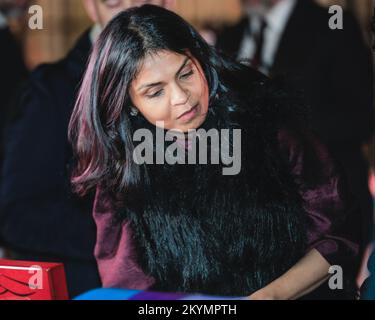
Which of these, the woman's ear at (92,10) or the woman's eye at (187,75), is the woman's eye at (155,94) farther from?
the woman's ear at (92,10)

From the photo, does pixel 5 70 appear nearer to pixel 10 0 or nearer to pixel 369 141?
pixel 10 0

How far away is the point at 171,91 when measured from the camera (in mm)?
1374

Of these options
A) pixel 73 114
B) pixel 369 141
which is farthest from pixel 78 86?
pixel 369 141

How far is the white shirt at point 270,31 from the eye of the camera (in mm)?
1532

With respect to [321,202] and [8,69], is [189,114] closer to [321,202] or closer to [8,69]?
[321,202]

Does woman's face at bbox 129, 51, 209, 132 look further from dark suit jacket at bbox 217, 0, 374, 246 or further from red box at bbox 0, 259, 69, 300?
red box at bbox 0, 259, 69, 300

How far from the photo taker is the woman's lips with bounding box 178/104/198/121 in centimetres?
139

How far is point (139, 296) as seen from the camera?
1.41 metres

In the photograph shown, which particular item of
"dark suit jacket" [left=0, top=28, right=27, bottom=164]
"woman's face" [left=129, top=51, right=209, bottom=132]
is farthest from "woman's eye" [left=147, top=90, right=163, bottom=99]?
"dark suit jacket" [left=0, top=28, right=27, bottom=164]

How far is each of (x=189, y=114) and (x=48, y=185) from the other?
1.14 feet

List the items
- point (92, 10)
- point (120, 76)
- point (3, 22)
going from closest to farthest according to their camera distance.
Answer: point (120, 76) → point (92, 10) → point (3, 22)

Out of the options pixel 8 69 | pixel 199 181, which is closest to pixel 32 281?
pixel 199 181

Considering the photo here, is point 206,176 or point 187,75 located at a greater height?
point 187,75
